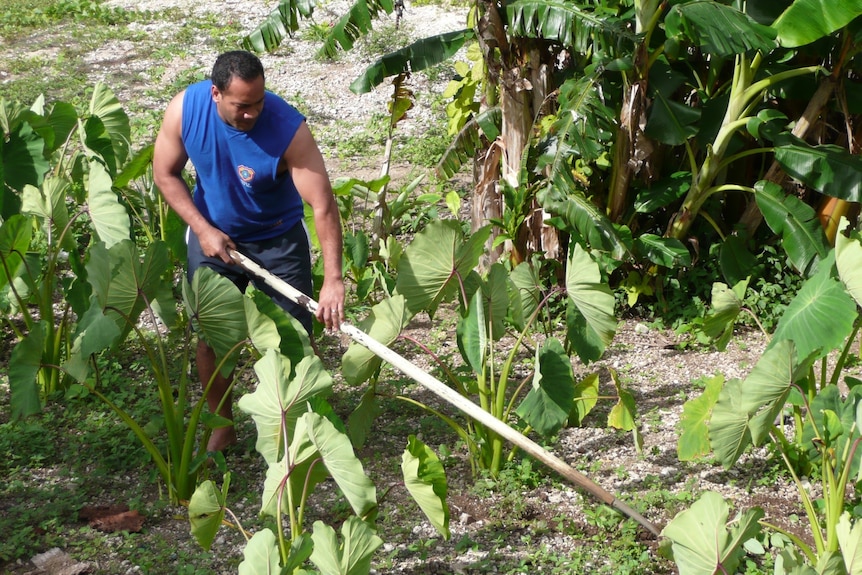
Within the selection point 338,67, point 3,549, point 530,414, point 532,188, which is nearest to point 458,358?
point 532,188

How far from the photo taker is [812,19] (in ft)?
11.5

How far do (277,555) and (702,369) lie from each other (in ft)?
8.29

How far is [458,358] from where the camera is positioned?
13.8 ft

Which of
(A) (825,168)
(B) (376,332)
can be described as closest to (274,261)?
(B) (376,332)

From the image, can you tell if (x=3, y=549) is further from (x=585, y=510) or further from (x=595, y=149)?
(x=595, y=149)

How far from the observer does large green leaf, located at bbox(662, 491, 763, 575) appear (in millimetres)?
2080

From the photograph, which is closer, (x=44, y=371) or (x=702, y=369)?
(x=44, y=371)

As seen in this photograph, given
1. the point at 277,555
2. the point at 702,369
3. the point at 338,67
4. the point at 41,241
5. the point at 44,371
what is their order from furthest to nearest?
the point at 338,67 < the point at 41,241 < the point at 702,369 < the point at 44,371 < the point at 277,555

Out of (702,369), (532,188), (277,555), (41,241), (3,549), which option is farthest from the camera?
(41,241)

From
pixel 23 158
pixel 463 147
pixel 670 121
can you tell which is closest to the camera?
pixel 23 158

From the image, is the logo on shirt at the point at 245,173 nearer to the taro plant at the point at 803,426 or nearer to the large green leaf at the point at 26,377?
the large green leaf at the point at 26,377

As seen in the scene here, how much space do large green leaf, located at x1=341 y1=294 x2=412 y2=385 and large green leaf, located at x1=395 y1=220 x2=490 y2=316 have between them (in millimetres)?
94

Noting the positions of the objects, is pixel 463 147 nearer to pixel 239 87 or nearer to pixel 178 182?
pixel 178 182

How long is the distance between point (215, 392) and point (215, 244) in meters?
0.59
